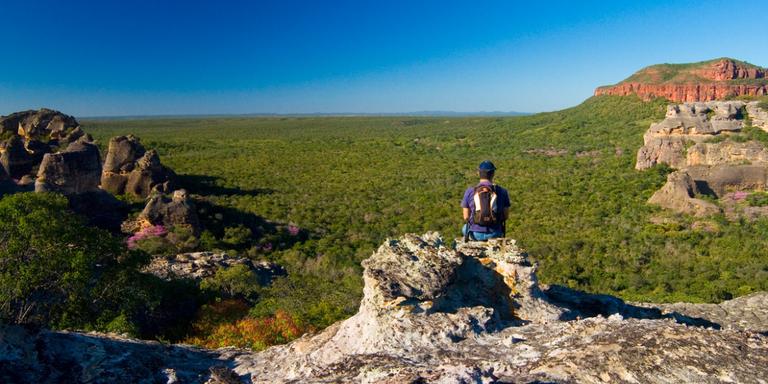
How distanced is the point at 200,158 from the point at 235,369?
187 feet

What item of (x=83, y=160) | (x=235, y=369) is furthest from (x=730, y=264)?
(x=83, y=160)

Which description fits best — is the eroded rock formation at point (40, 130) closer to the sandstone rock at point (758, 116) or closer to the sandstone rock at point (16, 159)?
the sandstone rock at point (16, 159)

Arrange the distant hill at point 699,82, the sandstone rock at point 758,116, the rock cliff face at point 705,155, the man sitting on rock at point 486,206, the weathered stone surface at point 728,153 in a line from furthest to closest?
the distant hill at point 699,82 → the sandstone rock at point 758,116 → the weathered stone surface at point 728,153 → the rock cliff face at point 705,155 → the man sitting on rock at point 486,206

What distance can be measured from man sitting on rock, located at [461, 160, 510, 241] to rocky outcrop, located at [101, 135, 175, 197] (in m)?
28.8

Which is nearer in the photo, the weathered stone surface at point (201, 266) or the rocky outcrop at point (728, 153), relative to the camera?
the weathered stone surface at point (201, 266)

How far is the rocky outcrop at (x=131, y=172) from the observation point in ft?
102

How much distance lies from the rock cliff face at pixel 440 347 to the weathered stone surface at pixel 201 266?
447 inches

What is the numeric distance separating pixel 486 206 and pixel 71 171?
84.6 feet

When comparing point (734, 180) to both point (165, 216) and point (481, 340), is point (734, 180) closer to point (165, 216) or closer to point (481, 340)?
A: point (481, 340)

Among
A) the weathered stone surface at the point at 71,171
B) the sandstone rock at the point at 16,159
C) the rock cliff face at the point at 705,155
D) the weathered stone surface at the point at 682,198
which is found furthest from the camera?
the sandstone rock at the point at 16,159

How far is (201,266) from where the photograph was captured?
17547 millimetres

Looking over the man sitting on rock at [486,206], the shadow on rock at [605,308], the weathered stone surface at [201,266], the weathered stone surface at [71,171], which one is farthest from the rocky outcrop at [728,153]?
the weathered stone surface at [71,171]

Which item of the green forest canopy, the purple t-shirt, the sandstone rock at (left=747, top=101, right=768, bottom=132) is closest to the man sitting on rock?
the purple t-shirt

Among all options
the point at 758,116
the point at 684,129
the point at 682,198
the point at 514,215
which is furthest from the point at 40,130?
the point at 758,116
